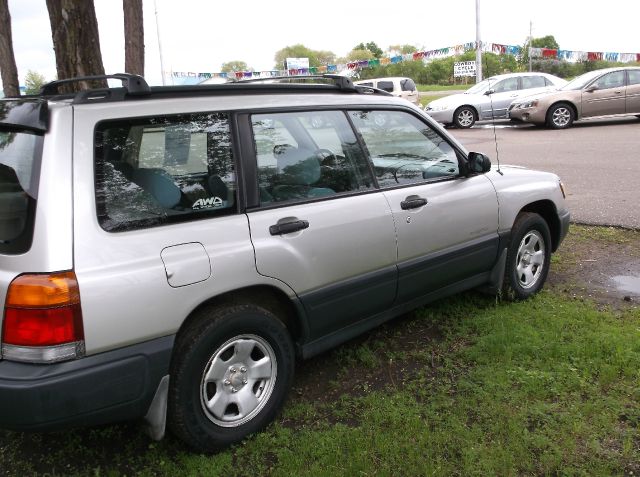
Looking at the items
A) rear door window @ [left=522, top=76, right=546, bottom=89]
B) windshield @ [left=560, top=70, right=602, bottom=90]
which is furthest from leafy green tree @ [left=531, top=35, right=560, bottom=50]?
windshield @ [left=560, top=70, right=602, bottom=90]

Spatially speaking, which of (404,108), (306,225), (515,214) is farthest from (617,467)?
(404,108)

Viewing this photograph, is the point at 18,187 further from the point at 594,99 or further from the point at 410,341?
the point at 594,99

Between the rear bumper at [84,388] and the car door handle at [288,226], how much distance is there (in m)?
0.72

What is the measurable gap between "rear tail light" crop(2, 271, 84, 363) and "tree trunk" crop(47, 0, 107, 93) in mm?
3478

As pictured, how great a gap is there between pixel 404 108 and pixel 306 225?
128 centimetres

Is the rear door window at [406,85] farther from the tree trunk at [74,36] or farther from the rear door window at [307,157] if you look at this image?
the rear door window at [307,157]

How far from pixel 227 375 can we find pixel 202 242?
653mm

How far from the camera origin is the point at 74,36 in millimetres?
5098

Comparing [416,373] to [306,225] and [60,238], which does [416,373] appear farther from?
[60,238]

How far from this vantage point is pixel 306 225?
2992 mm

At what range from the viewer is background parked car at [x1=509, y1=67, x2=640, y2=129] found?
1577 centimetres

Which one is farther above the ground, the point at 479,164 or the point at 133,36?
the point at 133,36

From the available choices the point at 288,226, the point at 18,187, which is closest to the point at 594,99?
the point at 288,226

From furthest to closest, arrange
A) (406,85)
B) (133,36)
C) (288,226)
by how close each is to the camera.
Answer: (406,85) < (133,36) < (288,226)
